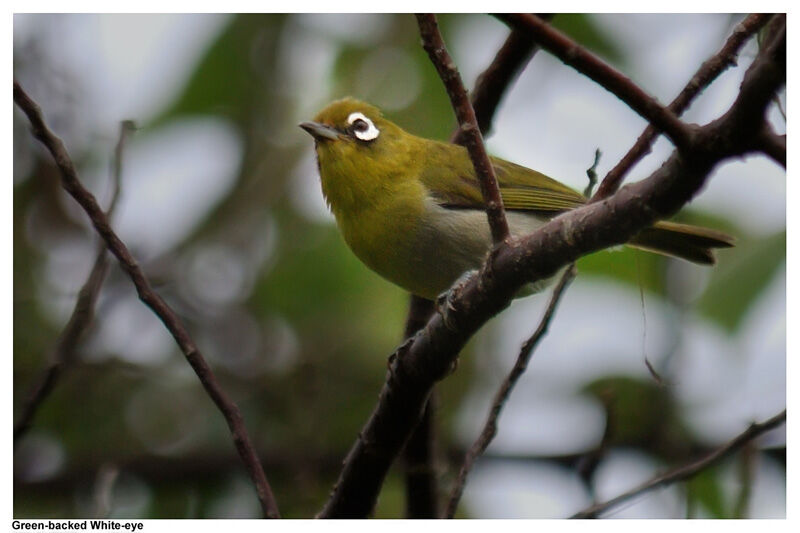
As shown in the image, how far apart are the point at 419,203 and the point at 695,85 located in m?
1.80

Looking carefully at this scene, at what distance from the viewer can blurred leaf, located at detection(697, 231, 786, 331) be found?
4.41 meters

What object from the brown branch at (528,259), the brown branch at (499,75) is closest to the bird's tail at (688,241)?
the brown branch at (499,75)

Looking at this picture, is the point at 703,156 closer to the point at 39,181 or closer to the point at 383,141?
the point at 383,141

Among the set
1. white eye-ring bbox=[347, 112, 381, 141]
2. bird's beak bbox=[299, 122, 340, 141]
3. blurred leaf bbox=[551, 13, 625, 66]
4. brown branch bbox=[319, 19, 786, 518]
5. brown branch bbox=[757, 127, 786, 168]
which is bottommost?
brown branch bbox=[757, 127, 786, 168]

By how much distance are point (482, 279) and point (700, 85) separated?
3.35ft

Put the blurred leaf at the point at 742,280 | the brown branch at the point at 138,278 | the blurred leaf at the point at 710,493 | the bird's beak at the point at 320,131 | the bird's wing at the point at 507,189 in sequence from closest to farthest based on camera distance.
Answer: the brown branch at the point at 138,278 → the blurred leaf at the point at 710,493 → the blurred leaf at the point at 742,280 → the bird's wing at the point at 507,189 → the bird's beak at the point at 320,131

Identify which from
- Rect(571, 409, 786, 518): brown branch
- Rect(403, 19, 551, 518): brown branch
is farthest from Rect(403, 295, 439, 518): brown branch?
Rect(571, 409, 786, 518): brown branch

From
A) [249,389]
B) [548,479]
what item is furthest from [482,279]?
[249,389]

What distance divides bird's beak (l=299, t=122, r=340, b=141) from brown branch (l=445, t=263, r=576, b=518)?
1.85 meters

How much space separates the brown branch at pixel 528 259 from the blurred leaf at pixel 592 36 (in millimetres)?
2203

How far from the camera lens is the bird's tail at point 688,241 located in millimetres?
4719

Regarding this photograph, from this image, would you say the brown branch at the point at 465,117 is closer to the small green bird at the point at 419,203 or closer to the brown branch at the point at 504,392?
the brown branch at the point at 504,392

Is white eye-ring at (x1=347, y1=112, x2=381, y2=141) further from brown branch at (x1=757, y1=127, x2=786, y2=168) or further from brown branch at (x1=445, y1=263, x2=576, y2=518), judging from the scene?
brown branch at (x1=757, y1=127, x2=786, y2=168)

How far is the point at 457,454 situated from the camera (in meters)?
5.31
